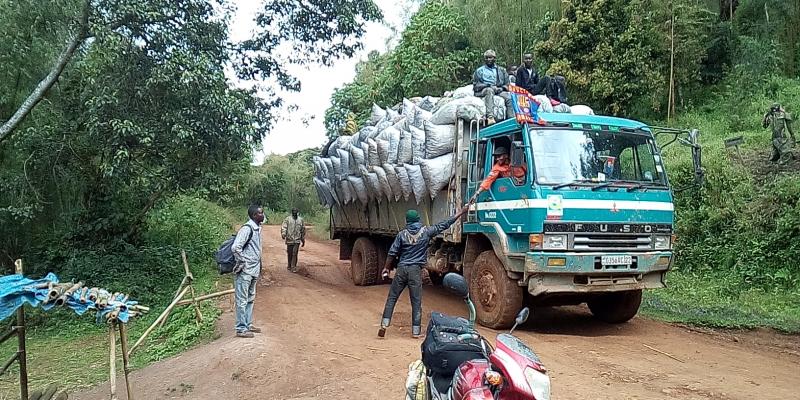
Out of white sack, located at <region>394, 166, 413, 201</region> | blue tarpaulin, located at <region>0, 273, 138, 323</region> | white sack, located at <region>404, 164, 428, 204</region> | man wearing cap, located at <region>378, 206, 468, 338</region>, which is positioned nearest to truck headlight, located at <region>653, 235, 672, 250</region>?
man wearing cap, located at <region>378, 206, 468, 338</region>

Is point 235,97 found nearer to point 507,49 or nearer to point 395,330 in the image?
point 395,330

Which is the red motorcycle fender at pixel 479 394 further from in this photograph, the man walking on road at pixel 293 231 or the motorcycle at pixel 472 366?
the man walking on road at pixel 293 231

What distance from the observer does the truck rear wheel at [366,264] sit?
13.0 metres

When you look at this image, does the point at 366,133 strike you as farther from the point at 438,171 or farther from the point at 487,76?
the point at 438,171

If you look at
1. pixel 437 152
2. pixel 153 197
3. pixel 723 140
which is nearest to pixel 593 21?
pixel 723 140

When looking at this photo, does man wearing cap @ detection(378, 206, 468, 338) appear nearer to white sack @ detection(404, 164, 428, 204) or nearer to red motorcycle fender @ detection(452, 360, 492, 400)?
white sack @ detection(404, 164, 428, 204)

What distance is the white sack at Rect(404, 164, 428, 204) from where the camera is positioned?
9.36 meters

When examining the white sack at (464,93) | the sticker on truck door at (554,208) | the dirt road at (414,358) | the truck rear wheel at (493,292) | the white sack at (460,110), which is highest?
the white sack at (464,93)

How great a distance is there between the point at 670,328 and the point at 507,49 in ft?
49.1

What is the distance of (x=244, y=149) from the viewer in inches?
466

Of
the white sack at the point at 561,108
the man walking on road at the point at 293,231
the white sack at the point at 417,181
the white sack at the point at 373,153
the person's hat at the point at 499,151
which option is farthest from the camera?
the man walking on road at the point at 293,231

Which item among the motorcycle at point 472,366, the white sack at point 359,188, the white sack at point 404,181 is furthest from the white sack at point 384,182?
the motorcycle at point 472,366

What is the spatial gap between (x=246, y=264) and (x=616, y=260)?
4.33m

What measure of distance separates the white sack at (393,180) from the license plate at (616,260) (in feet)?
11.7
